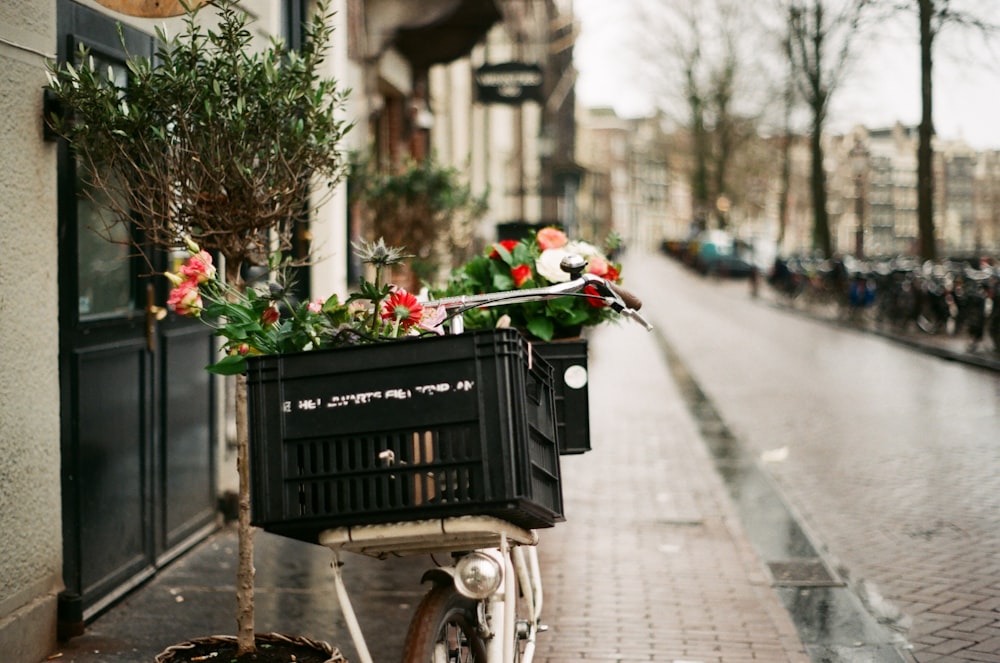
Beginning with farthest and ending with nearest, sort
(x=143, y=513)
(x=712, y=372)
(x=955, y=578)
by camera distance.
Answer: (x=712, y=372), (x=955, y=578), (x=143, y=513)

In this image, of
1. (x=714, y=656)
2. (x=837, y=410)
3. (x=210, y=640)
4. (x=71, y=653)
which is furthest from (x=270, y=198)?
(x=837, y=410)

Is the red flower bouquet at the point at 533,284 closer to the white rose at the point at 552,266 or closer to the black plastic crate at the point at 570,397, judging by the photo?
the white rose at the point at 552,266

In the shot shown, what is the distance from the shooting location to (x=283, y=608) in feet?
17.4

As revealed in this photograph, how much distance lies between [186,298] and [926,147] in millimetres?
22715

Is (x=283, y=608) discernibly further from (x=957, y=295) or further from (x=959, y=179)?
(x=959, y=179)

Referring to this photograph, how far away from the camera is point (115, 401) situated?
5242 millimetres

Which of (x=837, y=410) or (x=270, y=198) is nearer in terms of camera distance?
(x=270, y=198)

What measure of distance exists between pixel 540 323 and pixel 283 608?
2023 mm

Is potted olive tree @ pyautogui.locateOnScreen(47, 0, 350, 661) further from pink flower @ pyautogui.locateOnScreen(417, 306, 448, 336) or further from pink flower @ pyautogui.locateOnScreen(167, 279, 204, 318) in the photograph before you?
pink flower @ pyautogui.locateOnScreen(417, 306, 448, 336)

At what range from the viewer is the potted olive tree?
3750 mm

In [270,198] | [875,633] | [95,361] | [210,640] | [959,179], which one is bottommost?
[875,633]

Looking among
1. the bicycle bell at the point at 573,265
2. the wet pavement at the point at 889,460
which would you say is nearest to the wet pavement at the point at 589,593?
Result: the wet pavement at the point at 889,460

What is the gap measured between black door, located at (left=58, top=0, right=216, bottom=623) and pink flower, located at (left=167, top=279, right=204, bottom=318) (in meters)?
1.22

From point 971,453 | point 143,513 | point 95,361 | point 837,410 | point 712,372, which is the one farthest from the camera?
point 712,372
